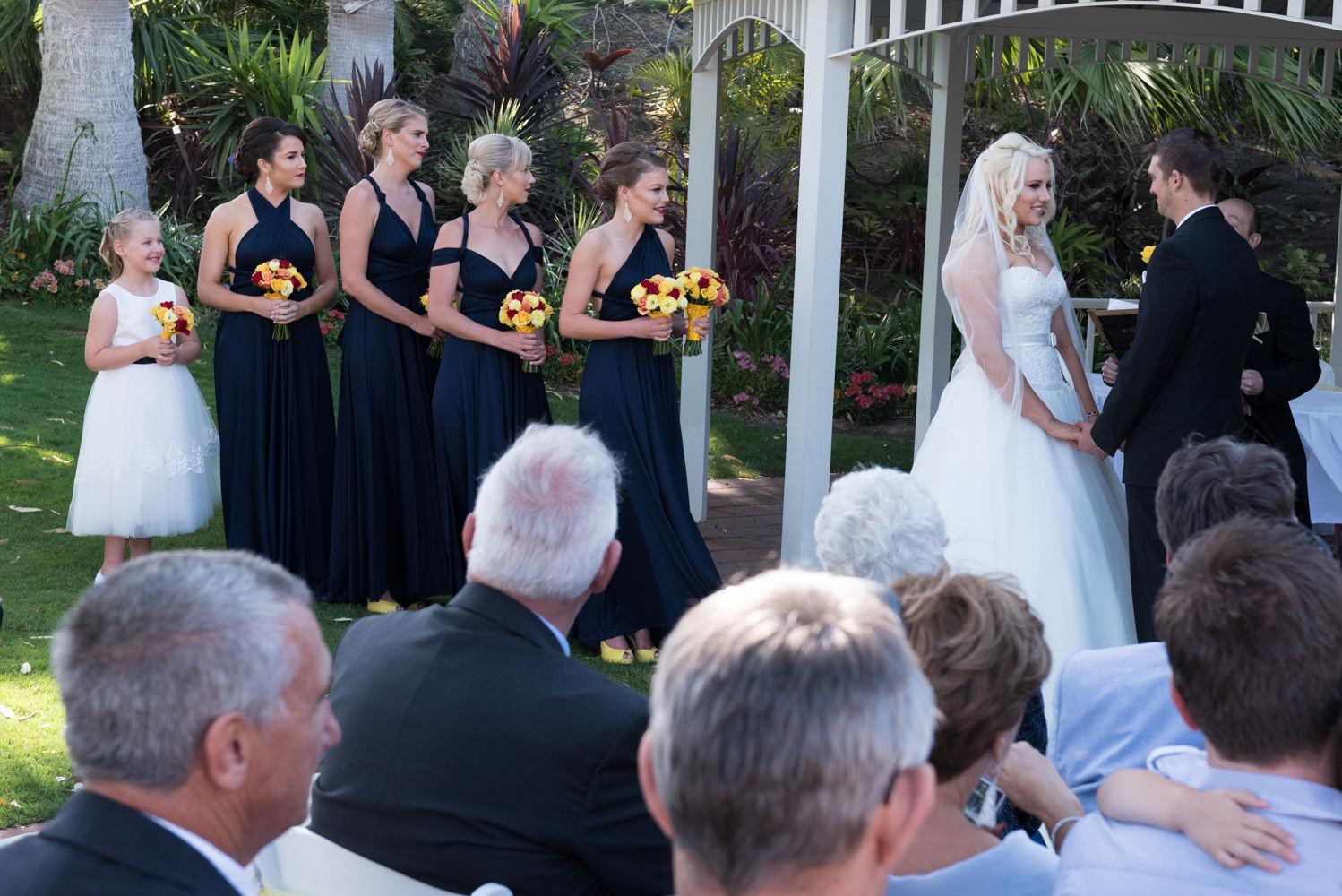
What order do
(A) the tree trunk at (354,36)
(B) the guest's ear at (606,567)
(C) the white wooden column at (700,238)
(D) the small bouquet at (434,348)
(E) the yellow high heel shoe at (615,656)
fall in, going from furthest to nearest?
(A) the tree trunk at (354,36)
(C) the white wooden column at (700,238)
(D) the small bouquet at (434,348)
(E) the yellow high heel shoe at (615,656)
(B) the guest's ear at (606,567)

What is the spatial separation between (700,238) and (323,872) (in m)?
6.15

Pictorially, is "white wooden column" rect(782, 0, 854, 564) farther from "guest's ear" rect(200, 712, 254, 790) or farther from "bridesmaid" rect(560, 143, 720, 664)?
"guest's ear" rect(200, 712, 254, 790)

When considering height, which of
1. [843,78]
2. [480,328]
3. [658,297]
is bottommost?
[480,328]

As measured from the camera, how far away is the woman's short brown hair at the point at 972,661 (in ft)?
6.29

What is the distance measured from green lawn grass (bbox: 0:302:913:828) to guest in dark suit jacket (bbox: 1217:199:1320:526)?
9.50 ft

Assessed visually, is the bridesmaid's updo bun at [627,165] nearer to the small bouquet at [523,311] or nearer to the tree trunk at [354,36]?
the small bouquet at [523,311]

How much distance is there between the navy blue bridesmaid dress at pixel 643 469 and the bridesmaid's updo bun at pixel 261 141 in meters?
1.68

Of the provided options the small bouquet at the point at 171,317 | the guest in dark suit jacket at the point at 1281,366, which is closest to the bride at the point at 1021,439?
the guest in dark suit jacket at the point at 1281,366

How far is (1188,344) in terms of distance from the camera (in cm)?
467

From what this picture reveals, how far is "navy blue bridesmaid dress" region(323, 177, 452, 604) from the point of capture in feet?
19.9

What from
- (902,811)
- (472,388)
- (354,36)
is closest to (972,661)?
(902,811)

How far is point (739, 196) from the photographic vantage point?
1233 cm

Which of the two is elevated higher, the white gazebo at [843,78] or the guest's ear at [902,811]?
the white gazebo at [843,78]

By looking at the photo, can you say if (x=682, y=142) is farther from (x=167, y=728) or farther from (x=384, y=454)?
(x=167, y=728)
